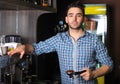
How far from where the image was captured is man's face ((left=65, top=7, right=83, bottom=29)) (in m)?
1.67

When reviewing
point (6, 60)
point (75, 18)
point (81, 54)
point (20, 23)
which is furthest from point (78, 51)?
point (20, 23)

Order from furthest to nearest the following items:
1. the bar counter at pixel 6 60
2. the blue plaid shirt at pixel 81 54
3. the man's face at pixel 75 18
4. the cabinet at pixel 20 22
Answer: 1. the cabinet at pixel 20 22
2. the blue plaid shirt at pixel 81 54
3. the man's face at pixel 75 18
4. the bar counter at pixel 6 60

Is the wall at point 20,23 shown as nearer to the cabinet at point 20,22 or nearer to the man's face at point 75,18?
the cabinet at point 20,22

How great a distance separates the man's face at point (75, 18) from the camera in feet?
5.48

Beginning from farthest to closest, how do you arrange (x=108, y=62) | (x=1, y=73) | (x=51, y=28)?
(x=51, y=28) < (x=1, y=73) < (x=108, y=62)

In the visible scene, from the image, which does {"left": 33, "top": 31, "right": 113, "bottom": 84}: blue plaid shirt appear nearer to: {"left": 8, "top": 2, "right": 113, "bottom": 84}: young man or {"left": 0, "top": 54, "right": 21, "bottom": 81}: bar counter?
{"left": 8, "top": 2, "right": 113, "bottom": 84}: young man

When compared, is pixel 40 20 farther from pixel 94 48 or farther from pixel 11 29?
pixel 94 48

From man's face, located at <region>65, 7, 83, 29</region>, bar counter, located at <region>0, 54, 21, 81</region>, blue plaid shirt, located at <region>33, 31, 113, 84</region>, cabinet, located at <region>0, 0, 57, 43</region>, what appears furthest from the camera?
cabinet, located at <region>0, 0, 57, 43</region>

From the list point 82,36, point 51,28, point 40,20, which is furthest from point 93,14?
point 82,36

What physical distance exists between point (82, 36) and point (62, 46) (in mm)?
161

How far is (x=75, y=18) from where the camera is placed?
168 cm

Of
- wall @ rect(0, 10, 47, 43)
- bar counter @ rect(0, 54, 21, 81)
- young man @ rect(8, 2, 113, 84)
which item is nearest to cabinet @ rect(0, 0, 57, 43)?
wall @ rect(0, 10, 47, 43)

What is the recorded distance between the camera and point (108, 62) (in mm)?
1755

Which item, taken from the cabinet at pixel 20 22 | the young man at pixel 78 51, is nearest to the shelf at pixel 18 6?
the cabinet at pixel 20 22
